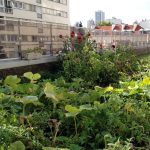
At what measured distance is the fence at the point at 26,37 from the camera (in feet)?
32.6

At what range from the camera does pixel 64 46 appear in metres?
11.8

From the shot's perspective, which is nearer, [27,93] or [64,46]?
[27,93]

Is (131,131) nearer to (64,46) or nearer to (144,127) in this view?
(144,127)

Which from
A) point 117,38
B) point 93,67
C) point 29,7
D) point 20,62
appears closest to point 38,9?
point 29,7

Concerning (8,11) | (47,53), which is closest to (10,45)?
(47,53)

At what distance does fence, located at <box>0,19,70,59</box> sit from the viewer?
9945 mm

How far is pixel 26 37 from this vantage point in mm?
10906

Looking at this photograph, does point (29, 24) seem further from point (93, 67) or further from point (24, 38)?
point (93, 67)

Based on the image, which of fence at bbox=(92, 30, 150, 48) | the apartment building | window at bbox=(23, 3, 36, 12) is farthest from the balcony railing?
the apartment building

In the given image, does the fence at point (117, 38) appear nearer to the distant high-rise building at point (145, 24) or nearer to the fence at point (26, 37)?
the fence at point (26, 37)

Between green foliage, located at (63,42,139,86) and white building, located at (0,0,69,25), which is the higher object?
white building, located at (0,0,69,25)

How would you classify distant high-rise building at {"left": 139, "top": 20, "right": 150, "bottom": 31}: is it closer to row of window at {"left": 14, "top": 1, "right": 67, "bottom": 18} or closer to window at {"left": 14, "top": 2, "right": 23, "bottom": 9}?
row of window at {"left": 14, "top": 1, "right": 67, "bottom": 18}

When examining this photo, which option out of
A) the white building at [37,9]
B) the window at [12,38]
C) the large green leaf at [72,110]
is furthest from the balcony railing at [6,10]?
the large green leaf at [72,110]

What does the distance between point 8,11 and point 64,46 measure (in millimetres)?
23118
